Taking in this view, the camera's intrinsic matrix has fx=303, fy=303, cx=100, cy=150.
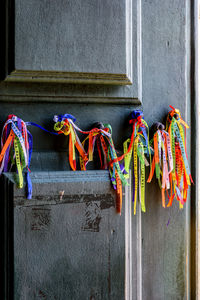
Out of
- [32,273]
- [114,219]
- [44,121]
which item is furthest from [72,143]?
[32,273]

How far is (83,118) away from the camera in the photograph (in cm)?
80

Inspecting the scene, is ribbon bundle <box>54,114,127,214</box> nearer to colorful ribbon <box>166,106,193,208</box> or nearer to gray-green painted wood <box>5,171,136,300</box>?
gray-green painted wood <box>5,171,136,300</box>

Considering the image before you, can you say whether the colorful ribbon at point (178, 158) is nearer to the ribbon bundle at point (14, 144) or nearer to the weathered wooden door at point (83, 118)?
the weathered wooden door at point (83, 118)

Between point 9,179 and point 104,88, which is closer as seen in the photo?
point 9,179

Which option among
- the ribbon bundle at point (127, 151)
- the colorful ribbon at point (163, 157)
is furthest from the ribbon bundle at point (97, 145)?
the colorful ribbon at point (163, 157)

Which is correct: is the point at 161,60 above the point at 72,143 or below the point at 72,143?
above

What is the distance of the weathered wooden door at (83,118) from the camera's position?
0.70m

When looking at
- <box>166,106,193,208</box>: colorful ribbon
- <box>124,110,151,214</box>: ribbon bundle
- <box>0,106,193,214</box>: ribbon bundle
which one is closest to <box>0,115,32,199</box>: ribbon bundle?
<box>0,106,193,214</box>: ribbon bundle

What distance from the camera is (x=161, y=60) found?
843 mm

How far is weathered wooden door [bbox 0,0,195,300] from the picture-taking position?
699 mm

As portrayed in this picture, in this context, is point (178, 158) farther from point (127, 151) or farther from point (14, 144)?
point (14, 144)

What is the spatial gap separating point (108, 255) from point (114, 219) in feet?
0.29

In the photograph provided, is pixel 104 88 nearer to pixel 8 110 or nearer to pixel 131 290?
pixel 8 110

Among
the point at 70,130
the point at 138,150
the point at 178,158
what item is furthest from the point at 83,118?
the point at 178,158
